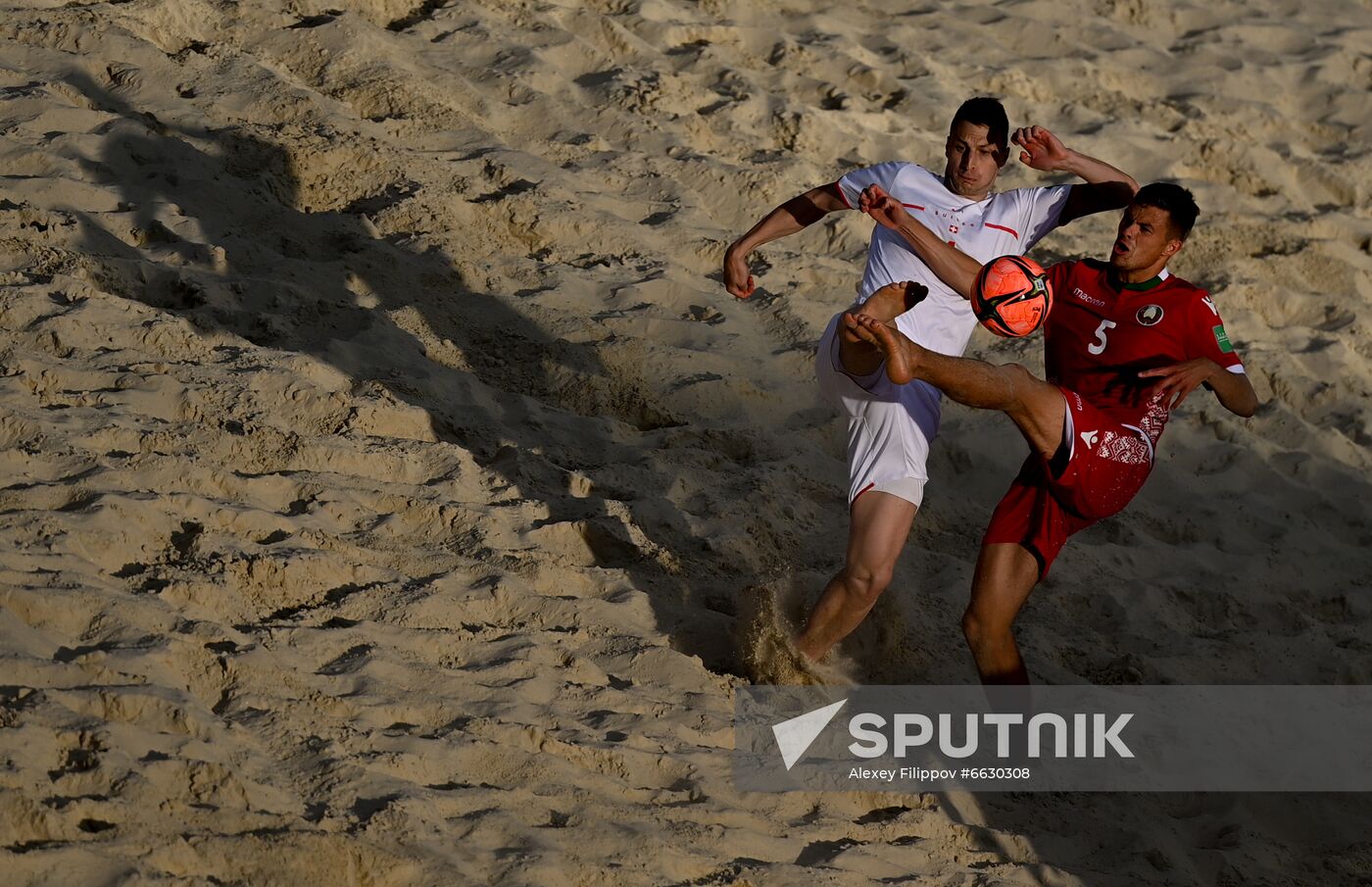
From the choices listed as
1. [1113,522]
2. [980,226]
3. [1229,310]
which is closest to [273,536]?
[980,226]

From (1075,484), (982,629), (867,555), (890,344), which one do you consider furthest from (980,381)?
(982,629)

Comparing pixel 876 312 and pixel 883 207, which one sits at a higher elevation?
pixel 883 207

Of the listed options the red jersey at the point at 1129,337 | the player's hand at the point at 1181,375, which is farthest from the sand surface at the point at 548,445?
the player's hand at the point at 1181,375

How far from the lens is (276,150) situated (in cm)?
635

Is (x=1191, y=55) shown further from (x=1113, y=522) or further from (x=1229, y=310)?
A: (x=1113, y=522)

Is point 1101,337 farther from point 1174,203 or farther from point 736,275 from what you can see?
point 736,275

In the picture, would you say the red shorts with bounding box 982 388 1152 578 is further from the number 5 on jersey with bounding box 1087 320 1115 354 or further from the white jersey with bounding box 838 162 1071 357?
the white jersey with bounding box 838 162 1071 357

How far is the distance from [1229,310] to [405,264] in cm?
377

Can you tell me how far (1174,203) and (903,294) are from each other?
882 mm

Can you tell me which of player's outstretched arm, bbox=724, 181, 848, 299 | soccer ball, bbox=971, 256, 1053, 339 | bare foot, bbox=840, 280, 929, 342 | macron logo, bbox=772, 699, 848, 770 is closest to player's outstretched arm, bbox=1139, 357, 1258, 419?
soccer ball, bbox=971, 256, 1053, 339

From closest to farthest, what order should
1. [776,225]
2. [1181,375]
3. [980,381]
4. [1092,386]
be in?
[980,381]
[1181,375]
[1092,386]
[776,225]

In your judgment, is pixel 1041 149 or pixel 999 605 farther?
pixel 1041 149

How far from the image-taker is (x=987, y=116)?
14.5 feet

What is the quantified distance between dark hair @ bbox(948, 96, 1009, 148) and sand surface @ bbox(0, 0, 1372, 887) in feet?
5.06
